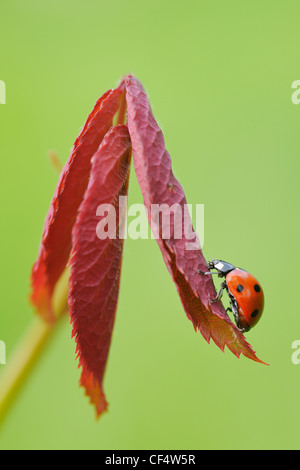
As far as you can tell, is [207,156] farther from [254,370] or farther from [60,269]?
[60,269]

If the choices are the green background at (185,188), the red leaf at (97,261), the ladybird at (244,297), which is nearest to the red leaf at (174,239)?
the red leaf at (97,261)

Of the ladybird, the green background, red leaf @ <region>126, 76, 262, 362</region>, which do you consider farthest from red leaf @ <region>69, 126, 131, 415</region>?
the green background

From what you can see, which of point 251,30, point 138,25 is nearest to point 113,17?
point 138,25

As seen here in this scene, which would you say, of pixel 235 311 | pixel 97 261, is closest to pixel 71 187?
pixel 97 261

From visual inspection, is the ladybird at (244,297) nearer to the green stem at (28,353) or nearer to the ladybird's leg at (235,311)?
the ladybird's leg at (235,311)

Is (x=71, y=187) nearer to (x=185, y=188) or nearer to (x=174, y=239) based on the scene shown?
(x=174, y=239)

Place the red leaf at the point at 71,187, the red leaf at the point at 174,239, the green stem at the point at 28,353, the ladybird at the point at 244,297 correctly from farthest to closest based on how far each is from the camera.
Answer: the ladybird at the point at 244,297, the green stem at the point at 28,353, the red leaf at the point at 71,187, the red leaf at the point at 174,239
